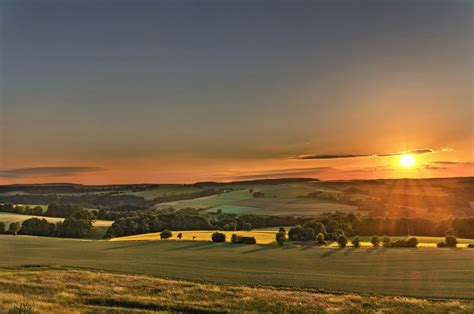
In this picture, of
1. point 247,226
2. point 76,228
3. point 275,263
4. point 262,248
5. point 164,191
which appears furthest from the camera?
point 164,191

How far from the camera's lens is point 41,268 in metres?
32.5

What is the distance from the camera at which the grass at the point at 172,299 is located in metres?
18.3

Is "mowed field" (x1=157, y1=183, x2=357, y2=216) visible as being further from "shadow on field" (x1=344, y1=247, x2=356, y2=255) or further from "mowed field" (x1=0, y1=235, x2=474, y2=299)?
"mowed field" (x1=0, y1=235, x2=474, y2=299)

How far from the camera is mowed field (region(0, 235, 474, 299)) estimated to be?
28.4m

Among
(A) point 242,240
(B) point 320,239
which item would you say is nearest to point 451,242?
(B) point 320,239

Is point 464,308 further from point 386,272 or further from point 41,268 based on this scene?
point 41,268

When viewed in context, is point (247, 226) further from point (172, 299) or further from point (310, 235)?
point (172, 299)

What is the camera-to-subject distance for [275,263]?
37875 millimetres

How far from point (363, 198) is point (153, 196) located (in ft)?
181

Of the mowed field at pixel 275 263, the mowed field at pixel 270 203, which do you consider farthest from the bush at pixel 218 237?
the mowed field at pixel 270 203

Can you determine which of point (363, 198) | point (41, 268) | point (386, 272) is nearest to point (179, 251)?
point (41, 268)

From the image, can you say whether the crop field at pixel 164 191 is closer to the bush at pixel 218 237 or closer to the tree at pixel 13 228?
the tree at pixel 13 228

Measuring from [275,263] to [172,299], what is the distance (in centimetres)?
1852

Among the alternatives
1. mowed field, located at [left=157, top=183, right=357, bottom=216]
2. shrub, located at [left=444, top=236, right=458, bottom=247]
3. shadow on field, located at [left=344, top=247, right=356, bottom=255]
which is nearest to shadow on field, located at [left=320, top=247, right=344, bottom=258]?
shadow on field, located at [left=344, top=247, right=356, bottom=255]
